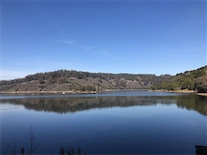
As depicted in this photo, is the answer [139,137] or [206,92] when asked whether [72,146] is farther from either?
[206,92]

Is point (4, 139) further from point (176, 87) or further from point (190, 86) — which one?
point (176, 87)

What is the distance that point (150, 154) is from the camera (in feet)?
70.1

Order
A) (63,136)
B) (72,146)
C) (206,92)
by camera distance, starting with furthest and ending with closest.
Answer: (206,92), (63,136), (72,146)

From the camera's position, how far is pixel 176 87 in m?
183

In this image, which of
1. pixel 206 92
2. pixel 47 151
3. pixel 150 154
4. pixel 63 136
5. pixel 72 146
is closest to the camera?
pixel 150 154

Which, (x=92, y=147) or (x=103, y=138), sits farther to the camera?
(x=103, y=138)

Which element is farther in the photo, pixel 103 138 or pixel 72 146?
pixel 103 138

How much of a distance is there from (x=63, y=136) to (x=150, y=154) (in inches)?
520

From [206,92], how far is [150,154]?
110 metres

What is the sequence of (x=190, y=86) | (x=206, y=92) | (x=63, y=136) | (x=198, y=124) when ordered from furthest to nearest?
1. (x=190, y=86)
2. (x=206, y=92)
3. (x=198, y=124)
4. (x=63, y=136)

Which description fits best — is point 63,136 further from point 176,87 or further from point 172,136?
point 176,87

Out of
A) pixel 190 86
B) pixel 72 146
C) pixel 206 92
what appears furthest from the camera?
pixel 190 86

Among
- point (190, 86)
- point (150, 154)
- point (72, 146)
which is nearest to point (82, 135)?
point (72, 146)

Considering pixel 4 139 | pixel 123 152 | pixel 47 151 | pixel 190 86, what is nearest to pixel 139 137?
pixel 123 152
